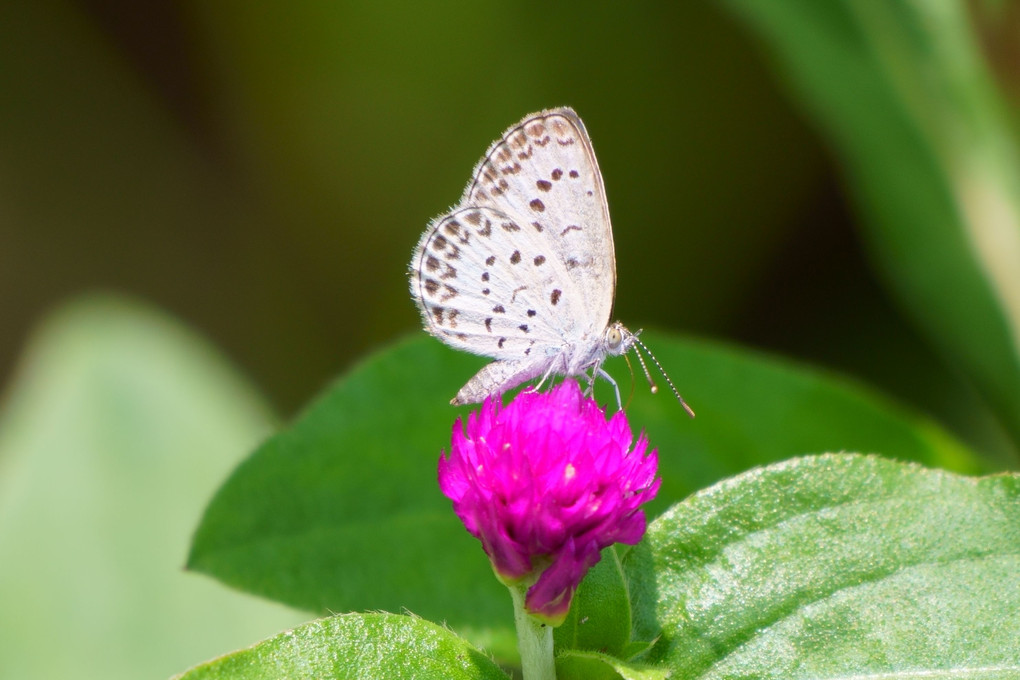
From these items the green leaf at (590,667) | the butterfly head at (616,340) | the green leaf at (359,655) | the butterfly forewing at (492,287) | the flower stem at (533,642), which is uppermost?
the butterfly forewing at (492,287)

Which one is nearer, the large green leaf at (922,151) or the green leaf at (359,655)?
the green leaf at (359,655)

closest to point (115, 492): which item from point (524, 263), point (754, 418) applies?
point (524, 263)

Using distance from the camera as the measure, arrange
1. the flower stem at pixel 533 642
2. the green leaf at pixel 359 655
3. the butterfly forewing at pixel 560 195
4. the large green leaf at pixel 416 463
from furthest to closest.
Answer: the butterfly forewing at pixel 560 195 → the large green leaf at pixel 416 463 → the flower stem at pixel 533 642 → the green leaf at pixel 359 655

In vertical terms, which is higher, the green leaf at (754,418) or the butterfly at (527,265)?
the butterfly at (527,265)

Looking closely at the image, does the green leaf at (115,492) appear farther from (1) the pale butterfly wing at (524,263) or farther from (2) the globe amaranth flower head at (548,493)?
(2) the globe amaranth flower head at (548,493)

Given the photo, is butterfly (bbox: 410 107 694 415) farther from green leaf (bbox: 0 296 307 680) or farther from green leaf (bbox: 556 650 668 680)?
green leaf (bbox: 0 296 307 680)

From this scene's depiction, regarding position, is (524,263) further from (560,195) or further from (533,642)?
(533,642)

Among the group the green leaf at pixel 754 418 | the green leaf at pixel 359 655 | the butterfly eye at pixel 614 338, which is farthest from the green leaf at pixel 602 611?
the green leaf at pixel 754 418

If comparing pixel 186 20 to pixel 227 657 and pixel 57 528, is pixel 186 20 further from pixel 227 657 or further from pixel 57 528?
pixel 227 657

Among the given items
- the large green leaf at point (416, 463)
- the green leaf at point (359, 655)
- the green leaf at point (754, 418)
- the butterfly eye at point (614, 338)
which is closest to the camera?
the green leaf at point (359, 655)
